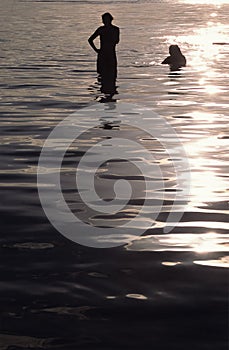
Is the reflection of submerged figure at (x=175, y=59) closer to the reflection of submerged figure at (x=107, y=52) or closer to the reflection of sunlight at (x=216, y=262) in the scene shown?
the reflection of submerged figure at (x=107, y=52)

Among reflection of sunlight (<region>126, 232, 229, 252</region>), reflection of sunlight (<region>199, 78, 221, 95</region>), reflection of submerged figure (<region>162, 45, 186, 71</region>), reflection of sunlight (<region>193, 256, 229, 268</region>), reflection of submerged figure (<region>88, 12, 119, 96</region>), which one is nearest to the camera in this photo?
reflection of sunlight (<region>193, 256, 229, 268</region>)

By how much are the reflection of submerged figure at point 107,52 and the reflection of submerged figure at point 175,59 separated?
19.1ft

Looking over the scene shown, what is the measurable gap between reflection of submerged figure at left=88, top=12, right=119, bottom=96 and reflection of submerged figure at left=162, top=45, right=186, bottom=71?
A: 582 centimetres

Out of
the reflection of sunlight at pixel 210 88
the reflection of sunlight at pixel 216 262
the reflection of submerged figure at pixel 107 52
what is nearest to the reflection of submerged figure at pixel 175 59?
the reflection of sunlight at pixel 210 88

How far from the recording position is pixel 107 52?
2381 centimetres

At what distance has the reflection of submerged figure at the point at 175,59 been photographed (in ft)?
101

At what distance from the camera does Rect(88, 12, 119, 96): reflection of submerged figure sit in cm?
2266

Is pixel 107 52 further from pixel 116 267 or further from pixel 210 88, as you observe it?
pixel 116 267

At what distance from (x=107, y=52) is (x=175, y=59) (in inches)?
325

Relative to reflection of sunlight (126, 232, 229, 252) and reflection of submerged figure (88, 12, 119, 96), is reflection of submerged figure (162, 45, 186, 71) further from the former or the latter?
reflection of sunlight (126, 232, 229, 252)

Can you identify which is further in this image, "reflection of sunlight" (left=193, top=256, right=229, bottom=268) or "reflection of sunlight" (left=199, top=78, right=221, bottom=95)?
"reflection of sunlight" (left=199, top=78, right=221, bottom=95)

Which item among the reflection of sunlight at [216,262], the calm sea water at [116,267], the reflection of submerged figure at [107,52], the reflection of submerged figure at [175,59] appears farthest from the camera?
the reflection of submerged figure at [175,59]

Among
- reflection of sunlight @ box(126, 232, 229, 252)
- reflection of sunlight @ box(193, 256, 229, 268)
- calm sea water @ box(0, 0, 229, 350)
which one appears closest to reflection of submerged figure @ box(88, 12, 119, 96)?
calm sea water @ box(0, 0, 229, 350)

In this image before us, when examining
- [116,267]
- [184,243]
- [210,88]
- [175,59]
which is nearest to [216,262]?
[184,243]
